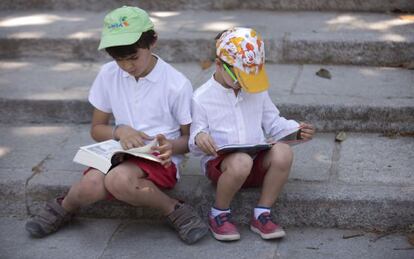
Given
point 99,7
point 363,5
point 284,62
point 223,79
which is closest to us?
point 223,79

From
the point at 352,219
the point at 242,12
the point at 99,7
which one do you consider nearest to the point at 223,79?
the point at 352,219

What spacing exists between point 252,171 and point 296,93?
41.1 inches

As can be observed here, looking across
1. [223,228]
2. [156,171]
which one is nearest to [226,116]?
[156,171]

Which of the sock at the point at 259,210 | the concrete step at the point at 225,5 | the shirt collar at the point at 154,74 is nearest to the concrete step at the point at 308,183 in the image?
the sock at the point at 259,210

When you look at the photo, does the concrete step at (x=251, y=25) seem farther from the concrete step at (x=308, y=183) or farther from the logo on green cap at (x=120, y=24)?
the logo on green cap at (x=120, y=24)

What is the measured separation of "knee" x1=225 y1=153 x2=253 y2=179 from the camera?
3.42 m

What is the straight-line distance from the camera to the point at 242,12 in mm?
5809

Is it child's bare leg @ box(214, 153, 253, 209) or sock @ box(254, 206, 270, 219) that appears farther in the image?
sock @ box(254, 206, 270, 219)

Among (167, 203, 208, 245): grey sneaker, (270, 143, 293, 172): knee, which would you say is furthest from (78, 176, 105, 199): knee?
(270, 143, 293, 172): knee

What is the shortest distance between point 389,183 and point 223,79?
1.03 meters

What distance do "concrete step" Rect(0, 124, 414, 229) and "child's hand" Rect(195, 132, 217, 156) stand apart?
37 centimetres

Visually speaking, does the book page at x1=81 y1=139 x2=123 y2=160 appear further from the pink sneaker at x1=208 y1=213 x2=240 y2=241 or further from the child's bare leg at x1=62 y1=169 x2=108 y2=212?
the pink sneaker at x1=208 y1=213 x2=240 y2=241

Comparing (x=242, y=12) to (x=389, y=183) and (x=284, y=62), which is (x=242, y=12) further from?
(x=389, y=183)

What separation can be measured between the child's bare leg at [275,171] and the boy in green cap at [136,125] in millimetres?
365
